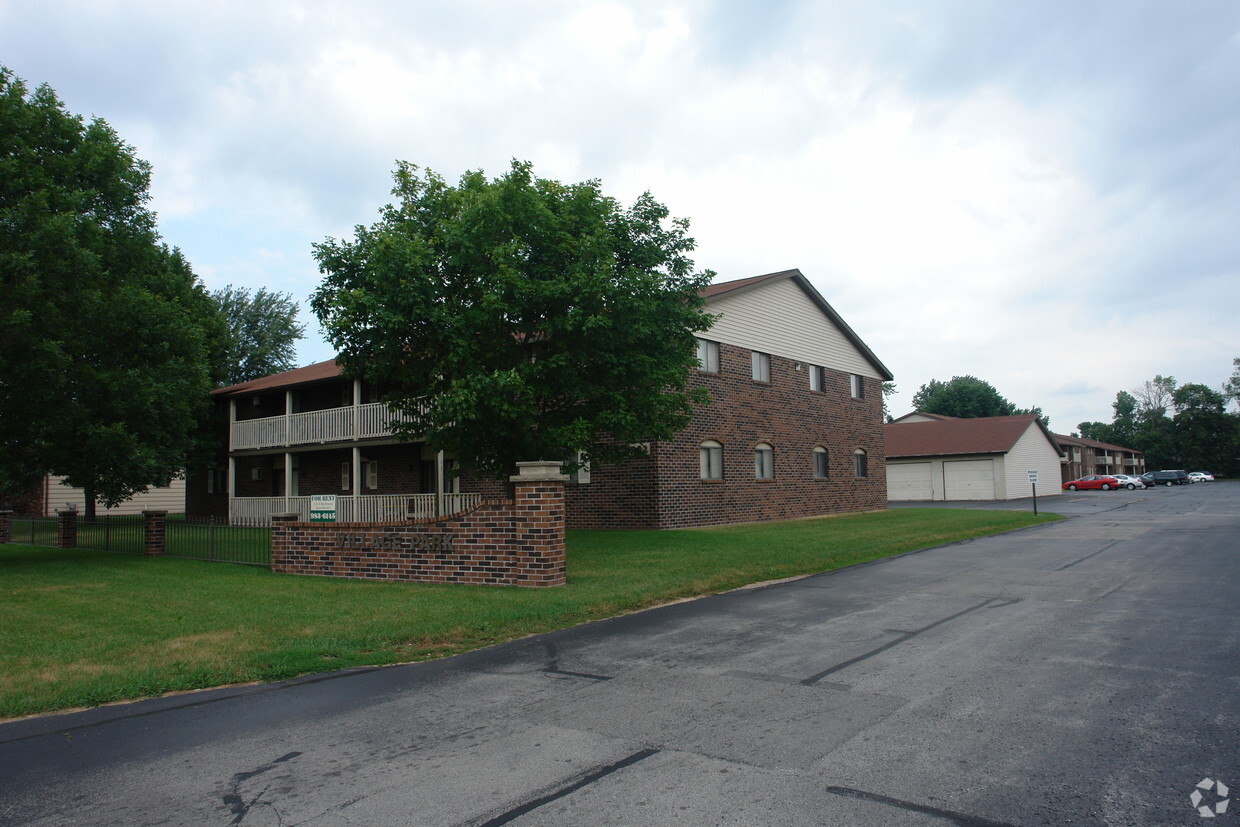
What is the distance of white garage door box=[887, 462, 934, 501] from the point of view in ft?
152

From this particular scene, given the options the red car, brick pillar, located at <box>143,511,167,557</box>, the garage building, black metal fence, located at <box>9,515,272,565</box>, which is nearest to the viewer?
black metal fence, located at <box>9,515,272,565</box>

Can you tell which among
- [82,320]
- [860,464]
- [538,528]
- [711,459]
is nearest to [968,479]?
[860,464]

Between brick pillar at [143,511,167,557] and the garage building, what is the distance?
1528 inches

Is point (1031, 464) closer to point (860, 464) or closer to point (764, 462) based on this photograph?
point (860, 464)

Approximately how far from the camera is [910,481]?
47.0m

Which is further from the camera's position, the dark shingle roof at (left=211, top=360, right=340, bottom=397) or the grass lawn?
the dark shingle roof at (left=211, top=360, right=340, bottom=397)

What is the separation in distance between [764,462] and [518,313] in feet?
44.3

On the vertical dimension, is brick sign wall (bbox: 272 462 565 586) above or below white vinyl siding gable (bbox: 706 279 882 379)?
below

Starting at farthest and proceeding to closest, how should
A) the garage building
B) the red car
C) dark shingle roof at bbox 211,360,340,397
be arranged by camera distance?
the red car → the garage building → dark shingle roof at bbox 211,360,340,397

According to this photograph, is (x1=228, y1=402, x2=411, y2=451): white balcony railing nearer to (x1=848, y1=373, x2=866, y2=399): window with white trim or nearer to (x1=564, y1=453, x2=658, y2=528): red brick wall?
(x1=564, y1=453, x2=658, y2=528): red brick wall

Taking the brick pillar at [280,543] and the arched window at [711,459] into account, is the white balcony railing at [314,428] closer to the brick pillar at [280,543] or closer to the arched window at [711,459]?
the arched window at [711,459]

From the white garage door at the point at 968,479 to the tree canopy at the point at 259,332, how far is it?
127ft

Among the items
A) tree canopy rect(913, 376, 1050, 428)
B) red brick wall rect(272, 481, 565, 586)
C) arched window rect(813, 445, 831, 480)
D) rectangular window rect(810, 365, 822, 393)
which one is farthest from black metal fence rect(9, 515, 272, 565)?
tree canopy rect(913, 376, 1050, 428)

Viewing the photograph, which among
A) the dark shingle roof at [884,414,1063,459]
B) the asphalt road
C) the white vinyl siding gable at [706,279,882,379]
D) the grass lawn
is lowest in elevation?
the asphalt road
